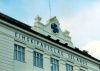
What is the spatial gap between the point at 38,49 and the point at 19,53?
2424 mm

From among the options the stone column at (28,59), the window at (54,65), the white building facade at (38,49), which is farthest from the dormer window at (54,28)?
the stone column at (28,59)

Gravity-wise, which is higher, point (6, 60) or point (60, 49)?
point (60, 49)

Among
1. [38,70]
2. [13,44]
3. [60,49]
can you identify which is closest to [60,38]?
[60,49]

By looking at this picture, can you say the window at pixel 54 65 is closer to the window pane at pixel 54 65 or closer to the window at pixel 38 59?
the window pane at pixel 54 65

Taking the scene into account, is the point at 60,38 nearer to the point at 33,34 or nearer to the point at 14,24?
the point at 33,34

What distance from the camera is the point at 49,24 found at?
30.7m

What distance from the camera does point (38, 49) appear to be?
1107 inches

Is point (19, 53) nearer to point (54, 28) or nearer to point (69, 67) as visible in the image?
point (54, 28)

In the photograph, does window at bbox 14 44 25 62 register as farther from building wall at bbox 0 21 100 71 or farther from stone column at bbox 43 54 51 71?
stone column at bbox 43 54 51 71

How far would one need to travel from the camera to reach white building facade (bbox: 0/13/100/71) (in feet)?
82.4

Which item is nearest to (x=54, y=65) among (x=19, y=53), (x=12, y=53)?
(x=19, y=53)

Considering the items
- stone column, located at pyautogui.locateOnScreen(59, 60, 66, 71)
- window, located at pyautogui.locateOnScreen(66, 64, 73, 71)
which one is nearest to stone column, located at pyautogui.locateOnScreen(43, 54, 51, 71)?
stone column, located at pyautogui.locateOnScreen(59, 60, 66, 71)

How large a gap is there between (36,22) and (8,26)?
4240mm

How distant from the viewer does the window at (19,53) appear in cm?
2601
